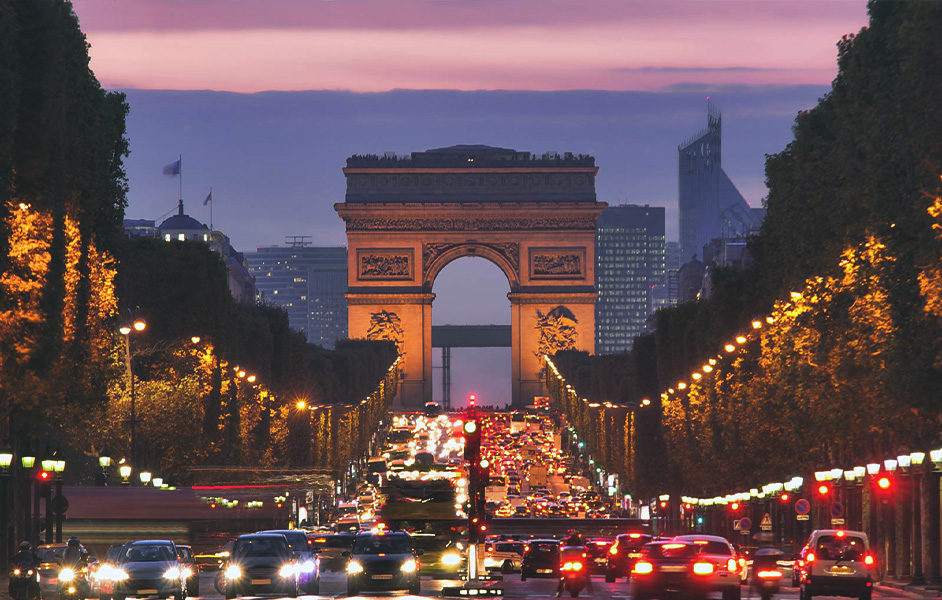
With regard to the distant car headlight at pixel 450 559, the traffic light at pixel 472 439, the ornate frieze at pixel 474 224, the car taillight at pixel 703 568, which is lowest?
the distant car headlight at pixel 450 559

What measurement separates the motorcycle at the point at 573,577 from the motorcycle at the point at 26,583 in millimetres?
10738

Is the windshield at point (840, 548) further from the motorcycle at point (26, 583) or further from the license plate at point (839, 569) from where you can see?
the motorcycle at point (26, 583)

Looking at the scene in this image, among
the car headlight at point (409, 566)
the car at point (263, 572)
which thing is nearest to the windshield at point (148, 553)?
the car at point (263, 572)

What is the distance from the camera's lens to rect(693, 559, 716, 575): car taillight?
31.2 m

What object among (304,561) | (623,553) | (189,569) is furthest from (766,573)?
(623,553)

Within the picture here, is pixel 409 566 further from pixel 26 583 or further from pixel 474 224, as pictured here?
pixel 474 224

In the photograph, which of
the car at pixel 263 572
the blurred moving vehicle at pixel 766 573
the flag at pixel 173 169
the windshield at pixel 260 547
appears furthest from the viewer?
the flag at pixel 173 169

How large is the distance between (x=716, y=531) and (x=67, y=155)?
48650 mm

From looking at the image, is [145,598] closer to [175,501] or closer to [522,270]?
[175,501]

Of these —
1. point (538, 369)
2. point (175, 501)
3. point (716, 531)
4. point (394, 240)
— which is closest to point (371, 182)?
point (394, 240)

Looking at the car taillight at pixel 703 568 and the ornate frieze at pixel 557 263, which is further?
the ornate frieze at pixel 557 263

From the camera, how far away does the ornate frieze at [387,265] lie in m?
180

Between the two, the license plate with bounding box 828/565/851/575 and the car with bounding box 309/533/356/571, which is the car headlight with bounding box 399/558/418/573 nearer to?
the license plate with bounding box 828/565/851/575

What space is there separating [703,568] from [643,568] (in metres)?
0.99
